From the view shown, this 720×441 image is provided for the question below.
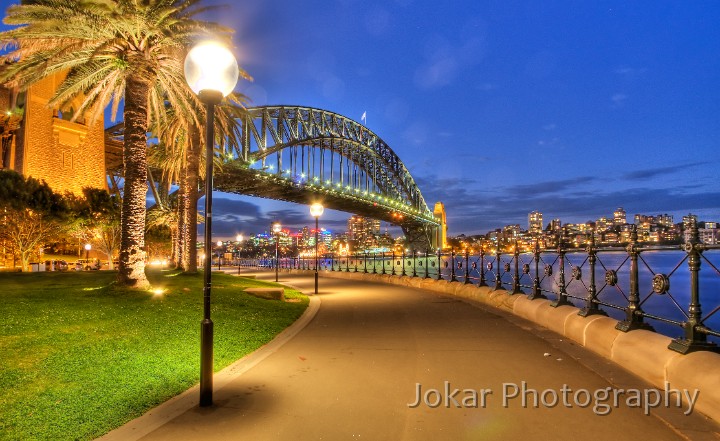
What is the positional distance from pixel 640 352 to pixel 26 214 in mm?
29771

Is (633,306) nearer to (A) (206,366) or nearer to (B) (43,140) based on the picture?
(A) (206,366)

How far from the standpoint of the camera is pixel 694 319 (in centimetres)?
505

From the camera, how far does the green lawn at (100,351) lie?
14.6ft

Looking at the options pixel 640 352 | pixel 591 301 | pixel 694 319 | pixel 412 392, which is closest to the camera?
A: pixel 694 319

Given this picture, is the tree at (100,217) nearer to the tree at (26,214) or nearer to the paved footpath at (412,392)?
the tree at (26,214)

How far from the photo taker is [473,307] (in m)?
13.0

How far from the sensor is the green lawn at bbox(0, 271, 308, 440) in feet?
14.6

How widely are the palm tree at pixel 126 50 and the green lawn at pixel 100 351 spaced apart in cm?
295

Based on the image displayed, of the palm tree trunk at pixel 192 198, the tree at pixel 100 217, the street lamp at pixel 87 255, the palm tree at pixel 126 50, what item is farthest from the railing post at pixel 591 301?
the street lamp at pixel 87 255

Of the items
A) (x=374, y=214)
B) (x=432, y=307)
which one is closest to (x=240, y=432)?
(x=432, y=307)

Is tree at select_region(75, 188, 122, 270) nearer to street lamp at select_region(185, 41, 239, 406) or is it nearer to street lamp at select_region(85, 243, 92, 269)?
street lamp at select_region(85, 243, 92, 269)

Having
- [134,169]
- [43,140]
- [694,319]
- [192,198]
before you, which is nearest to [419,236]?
[43,140]

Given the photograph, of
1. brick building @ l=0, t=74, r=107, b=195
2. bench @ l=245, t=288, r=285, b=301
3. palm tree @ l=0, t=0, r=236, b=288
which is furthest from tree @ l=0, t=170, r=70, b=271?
bench @ l=245, t=288, r=285, b=301

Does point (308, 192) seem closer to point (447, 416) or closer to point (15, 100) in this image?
point (15, 100)
